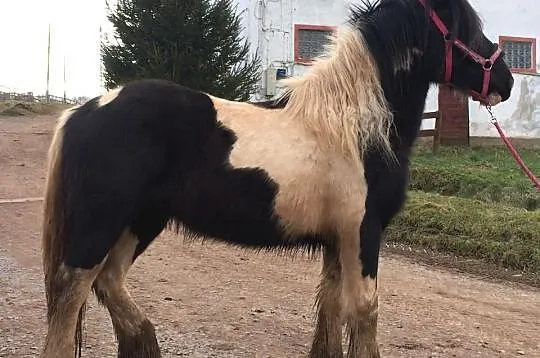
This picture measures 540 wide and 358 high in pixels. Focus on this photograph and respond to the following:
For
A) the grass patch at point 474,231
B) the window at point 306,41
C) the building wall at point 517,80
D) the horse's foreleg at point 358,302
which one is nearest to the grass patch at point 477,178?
the grass patch at point 474,231

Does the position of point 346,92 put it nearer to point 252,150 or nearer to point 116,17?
point 252,150

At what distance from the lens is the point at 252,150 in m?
3.33

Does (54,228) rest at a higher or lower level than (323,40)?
lower

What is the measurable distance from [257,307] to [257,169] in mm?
2156

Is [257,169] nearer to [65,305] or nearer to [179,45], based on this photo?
[65,305]

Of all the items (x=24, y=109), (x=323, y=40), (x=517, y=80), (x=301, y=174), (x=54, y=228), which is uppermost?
(x=323, y=40)

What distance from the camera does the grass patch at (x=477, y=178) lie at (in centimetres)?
991

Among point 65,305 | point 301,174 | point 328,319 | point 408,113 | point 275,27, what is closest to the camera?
point 65,305

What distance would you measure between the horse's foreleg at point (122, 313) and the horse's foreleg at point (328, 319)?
1021 millimetres

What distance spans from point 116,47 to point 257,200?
35.1 feet

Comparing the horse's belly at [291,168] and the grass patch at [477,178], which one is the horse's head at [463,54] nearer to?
the horse's belly at [291,168]

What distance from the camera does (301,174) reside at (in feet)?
10.8

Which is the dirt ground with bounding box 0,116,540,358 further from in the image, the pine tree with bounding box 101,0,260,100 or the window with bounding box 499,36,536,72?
the window with bounding box 499,36,536,72

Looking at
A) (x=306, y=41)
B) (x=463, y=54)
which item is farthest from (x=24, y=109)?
(x=463, y=54)
